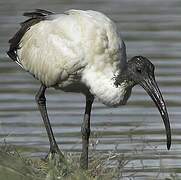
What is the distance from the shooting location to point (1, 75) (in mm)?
16422

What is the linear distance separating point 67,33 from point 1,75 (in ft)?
17.5

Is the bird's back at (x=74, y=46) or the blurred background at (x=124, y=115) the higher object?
the bird's back at (x=74, y=46)

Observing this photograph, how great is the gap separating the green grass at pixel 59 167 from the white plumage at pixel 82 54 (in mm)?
634

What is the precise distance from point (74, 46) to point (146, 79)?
0.82 meters

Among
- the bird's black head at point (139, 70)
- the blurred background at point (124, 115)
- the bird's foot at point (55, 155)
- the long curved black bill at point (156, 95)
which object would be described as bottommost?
the blurred background at point (124, 115)

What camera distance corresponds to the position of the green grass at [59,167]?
8867mm

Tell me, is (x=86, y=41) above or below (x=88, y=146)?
above

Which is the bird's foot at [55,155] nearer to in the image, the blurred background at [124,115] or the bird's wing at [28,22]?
the blurred background at [124,115]

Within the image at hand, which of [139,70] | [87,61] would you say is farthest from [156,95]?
[87,61]

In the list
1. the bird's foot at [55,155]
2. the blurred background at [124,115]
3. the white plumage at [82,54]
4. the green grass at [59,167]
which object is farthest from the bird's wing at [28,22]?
the green grass at [59,167]

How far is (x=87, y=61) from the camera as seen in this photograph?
36.1ft

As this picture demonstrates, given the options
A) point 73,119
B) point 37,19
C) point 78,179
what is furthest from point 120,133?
point 78,179

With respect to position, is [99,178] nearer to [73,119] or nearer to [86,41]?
[86,41]

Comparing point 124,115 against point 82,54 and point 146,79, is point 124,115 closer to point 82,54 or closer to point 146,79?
point 82,54
